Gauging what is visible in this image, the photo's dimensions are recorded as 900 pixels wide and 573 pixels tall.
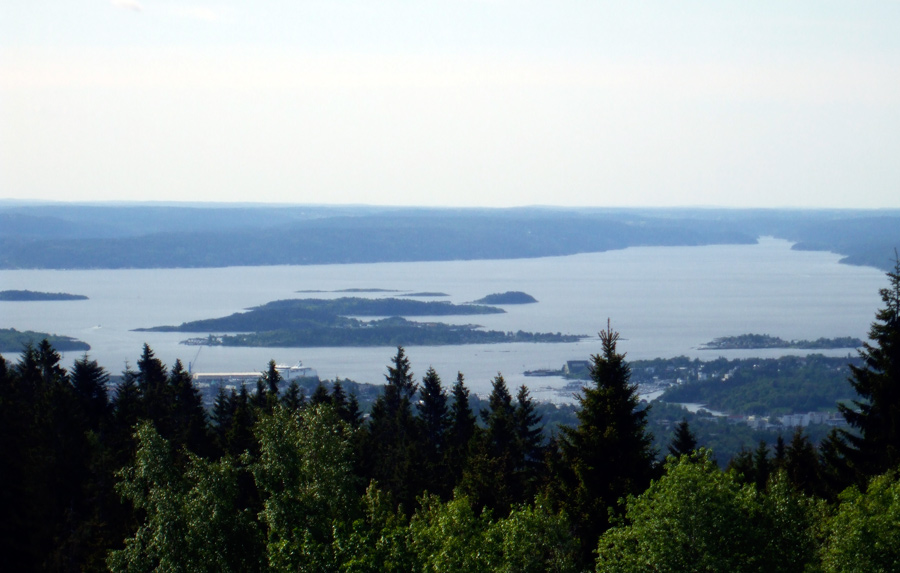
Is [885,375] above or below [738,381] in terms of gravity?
above

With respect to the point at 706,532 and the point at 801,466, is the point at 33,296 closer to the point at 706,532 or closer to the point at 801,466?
the point at 801,466

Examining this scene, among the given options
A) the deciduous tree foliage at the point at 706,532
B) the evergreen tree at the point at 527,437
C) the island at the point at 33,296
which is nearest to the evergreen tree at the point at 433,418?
the evergreen tree at the point at 527,437

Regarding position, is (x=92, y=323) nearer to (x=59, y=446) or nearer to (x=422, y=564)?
(x=59, y=446)

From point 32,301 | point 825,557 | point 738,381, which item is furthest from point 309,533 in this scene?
point 32,301

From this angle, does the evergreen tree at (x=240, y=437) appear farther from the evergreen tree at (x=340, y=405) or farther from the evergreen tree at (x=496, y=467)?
the evergreen tree at (x=496, y=467)

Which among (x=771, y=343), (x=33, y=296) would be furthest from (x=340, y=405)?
(x=33, y=296)

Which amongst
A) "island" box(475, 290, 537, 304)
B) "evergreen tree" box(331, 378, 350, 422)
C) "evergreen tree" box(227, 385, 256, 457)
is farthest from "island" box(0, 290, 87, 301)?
"evergreen tree" box(227, 385, 256, 457)

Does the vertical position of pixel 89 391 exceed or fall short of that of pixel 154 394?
it falls short
